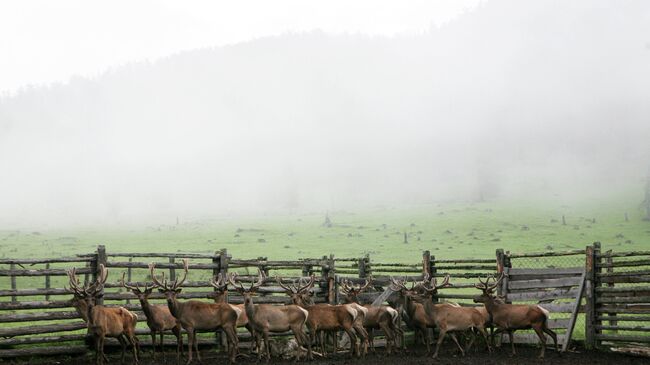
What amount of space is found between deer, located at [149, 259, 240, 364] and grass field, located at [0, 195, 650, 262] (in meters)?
25.4

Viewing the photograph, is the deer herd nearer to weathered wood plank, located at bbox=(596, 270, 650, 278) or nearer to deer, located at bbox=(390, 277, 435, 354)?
deer, located at bbox=(390, 277, 435, 354)

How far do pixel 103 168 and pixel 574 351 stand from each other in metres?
137

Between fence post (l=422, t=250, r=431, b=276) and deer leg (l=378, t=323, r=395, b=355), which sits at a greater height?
fence post (l=422, t=250, r=431, b=276)

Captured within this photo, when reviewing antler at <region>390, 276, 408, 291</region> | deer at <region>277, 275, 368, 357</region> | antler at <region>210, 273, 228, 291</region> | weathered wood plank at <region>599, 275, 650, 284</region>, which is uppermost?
antler at <region>210, 273, 228, 291</region>

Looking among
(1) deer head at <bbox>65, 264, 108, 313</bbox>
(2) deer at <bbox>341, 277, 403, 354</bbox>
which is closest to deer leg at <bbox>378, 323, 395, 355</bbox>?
(2) deer at <bbox>341, 277, 403, 354</bbox>

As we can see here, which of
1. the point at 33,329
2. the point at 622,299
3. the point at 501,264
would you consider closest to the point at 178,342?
the point at 33,329

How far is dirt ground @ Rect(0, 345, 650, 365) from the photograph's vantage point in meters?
13.6

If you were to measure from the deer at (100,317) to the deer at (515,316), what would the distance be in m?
7.73

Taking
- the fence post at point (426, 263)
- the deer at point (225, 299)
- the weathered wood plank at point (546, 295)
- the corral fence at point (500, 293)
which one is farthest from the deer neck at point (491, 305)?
the deer at point (225, 299)

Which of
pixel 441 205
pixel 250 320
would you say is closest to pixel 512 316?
pixel 250 320

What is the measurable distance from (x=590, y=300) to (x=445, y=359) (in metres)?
3.72

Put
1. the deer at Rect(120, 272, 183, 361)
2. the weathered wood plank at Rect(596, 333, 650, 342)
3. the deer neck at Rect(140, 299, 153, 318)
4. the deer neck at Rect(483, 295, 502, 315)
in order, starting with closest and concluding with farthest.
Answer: the deer neck at Rect(140, 299, 153, 318) → the deer at Rect(120, 272, 183, 361) → the weathered wood plank at Rect(596, 333, 650, 342) → the deer neck at Rect(483, 295, 502, 315)

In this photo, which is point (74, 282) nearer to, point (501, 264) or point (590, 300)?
point (501, 264)

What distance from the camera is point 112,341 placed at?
14.4 m
